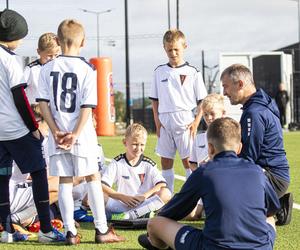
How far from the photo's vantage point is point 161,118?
27.4 feet

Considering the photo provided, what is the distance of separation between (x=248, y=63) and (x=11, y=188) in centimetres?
2477

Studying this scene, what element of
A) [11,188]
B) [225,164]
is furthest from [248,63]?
[225,164]

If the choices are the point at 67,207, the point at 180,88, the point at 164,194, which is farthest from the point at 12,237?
the point at 180,88

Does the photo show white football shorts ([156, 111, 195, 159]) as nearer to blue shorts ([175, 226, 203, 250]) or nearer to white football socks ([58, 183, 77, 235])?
white football socks ([58, 183, 77, 235])

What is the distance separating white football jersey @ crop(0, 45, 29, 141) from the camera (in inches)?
228

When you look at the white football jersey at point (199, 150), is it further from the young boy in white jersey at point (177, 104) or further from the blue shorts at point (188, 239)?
the blue shorts at point (188, 239)

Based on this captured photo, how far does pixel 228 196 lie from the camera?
13.5ft

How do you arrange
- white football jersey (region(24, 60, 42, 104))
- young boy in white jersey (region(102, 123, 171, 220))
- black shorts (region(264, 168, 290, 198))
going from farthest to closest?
white football jersey (region(24, 60, 42, 104)) → young boy in white jersey (region(102, 123, 171, 220)) → black shorts (region(264, 168, 290, 198))

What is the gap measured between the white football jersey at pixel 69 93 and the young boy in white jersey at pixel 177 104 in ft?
8.19

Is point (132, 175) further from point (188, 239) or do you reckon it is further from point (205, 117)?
point (188, 239)

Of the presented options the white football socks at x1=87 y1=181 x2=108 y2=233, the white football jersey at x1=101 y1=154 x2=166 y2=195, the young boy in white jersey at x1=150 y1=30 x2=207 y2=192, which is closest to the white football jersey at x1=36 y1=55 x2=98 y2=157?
the white football socks at x1=87 y1=181 x2=108 y2=233

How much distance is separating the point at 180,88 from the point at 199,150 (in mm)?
993

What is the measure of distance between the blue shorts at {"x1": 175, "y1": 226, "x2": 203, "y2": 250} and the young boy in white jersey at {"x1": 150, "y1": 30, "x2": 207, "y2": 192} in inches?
146

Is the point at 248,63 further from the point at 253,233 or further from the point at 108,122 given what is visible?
the point at 253,233
